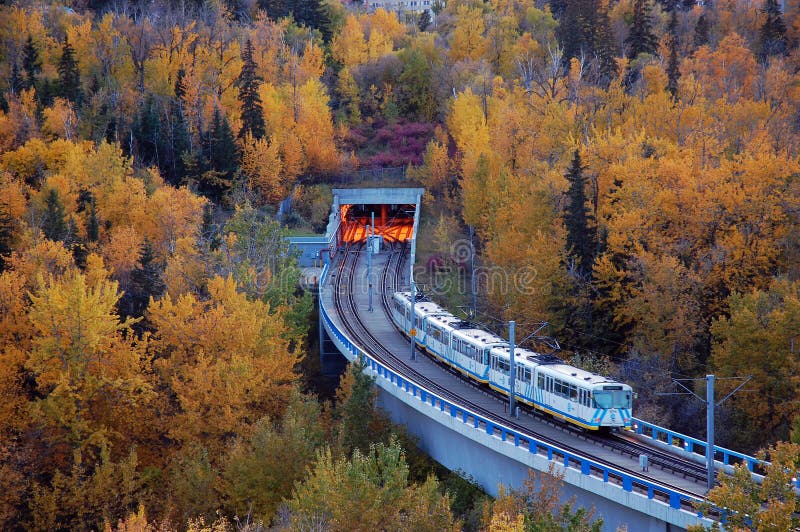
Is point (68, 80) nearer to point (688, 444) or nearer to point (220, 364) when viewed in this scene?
point (220, 364)

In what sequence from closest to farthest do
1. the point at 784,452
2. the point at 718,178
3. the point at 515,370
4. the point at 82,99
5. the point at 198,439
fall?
the point at 784,452, the point at 515,370, the point at 198,439, the point at 718,178, the point at 82,99

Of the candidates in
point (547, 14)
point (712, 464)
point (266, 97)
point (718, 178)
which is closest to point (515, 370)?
point (712, 464)

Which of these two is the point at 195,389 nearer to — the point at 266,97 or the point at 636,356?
the point at 636,356

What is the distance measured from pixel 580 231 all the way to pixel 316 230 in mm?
31457

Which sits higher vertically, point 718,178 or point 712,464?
point 718,178

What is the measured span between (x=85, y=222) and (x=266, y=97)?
26358 mm

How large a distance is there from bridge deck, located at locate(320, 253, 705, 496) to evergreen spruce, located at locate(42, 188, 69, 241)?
17805 mm

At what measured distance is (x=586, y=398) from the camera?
118 ft

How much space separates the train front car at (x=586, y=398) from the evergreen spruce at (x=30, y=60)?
60.7m

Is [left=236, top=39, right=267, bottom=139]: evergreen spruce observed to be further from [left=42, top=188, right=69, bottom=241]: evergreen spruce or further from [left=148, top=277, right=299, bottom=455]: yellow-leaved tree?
[left=148, top=277, right=299, bottom=455]: yellow-leaved tree

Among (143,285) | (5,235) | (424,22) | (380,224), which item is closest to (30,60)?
(5,235)

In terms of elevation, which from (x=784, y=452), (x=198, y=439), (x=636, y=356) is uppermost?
(x=784, y=452)

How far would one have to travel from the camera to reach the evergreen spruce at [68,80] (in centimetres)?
8012

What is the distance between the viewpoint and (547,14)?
105 m
